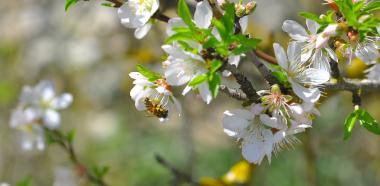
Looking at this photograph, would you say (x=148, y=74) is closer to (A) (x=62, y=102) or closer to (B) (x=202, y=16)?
(B) (x=202, y=16)

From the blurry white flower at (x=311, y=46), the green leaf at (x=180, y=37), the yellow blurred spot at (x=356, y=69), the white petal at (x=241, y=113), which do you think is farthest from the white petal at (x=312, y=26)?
the yellow blurred spot at (x=356, y=69)

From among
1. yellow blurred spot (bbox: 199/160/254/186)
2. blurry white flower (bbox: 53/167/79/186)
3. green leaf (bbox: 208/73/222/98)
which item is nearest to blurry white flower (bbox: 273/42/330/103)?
green leaf (bbox: 208/73/222/98)

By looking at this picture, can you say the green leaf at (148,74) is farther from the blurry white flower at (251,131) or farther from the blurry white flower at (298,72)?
the blurry white flower at (298,72)

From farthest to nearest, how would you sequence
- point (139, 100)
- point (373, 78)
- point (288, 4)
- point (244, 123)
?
1. point (288, 4)
2. point (373, 78)
3. point (139, 100)
4. point (244, 123)

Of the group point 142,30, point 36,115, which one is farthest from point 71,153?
point 142,30

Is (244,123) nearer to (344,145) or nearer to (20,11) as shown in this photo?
(344,145)

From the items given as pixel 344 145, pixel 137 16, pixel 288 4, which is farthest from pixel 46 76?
pixel 137 16

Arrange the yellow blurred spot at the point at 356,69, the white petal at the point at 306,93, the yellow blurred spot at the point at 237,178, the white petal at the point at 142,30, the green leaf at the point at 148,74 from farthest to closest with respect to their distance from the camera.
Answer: the yellow blurred spot at the point at 237,178 → the yellow blurred spot at the point at 356,69 → the white petal at the point at 142,30 → the green leaf at the point at 148,74 → the white petal at the point at 306,93
